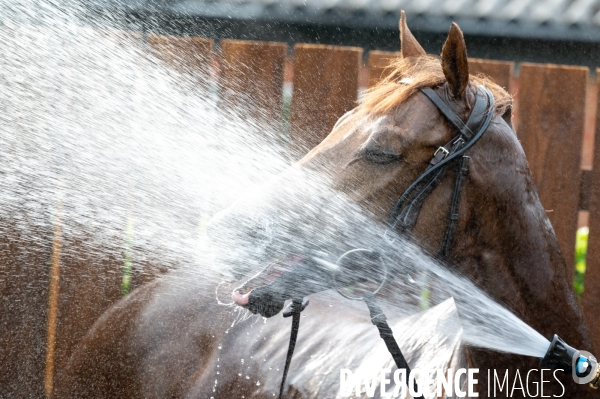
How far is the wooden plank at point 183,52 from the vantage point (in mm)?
3574

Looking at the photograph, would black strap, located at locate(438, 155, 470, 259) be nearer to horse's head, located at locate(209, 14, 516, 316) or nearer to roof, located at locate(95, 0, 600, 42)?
horse's head, located at locate(209, 14, 516, 316)

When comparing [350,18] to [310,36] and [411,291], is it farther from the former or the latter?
[411,291]

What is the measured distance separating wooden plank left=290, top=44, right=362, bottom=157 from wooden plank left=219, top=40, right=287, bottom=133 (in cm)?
9

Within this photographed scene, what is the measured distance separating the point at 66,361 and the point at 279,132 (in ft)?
5.40

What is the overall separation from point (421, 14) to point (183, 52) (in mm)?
2038

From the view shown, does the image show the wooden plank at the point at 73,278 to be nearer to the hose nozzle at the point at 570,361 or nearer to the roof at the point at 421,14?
the roof at the point at 421,14

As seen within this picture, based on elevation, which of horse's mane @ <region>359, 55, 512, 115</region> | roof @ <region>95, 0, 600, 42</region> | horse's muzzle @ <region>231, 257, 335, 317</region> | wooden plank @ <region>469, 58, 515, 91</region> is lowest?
horse's muzzle @ <region>231, 257, 335, 317</region>

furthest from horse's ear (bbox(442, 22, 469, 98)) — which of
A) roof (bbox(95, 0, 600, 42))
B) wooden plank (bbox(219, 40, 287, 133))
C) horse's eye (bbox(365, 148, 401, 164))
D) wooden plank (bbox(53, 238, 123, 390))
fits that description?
roof (bbox(95, 0, 600, 42))

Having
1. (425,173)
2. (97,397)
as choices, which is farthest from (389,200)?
(97,397)

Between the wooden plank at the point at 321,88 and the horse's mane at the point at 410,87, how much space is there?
4.02ft

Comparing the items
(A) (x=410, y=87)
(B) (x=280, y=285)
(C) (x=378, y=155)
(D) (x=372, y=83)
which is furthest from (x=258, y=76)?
(B) (x=280, y=285)

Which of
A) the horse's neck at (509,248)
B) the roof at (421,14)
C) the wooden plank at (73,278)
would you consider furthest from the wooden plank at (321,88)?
the horse's neck at (509,248)

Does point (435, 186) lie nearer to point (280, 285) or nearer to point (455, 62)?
point (455, 62)

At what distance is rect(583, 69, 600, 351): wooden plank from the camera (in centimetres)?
362
